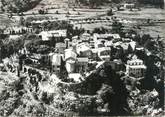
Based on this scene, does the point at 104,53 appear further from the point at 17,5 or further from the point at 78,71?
the point at 17,5

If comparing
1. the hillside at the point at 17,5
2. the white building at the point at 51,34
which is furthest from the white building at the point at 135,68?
the hillside at the point at 17,5

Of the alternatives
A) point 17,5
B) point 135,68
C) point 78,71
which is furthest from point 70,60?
point 17,5

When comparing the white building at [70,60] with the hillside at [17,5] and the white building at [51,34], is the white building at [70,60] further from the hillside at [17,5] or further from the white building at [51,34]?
the hillside at [17,5]

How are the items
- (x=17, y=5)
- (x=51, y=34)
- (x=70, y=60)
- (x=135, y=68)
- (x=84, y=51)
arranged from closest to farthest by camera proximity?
(x=70, y=60), (x=135, y=68), (x=84, y=51), (x=51, y=34), (x=17, y=5)

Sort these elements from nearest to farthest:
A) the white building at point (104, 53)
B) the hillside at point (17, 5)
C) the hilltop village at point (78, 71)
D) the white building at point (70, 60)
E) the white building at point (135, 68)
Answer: the hilltop village at point (78, 71), the white building at point (70, 60), the white building at point (135, 68), the white building at point (104, 53), the hillside at point (17, 5)

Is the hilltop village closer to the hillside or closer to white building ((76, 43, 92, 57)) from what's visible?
white building ((76, 43, 92, 57))

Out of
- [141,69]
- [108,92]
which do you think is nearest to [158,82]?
[141,69]

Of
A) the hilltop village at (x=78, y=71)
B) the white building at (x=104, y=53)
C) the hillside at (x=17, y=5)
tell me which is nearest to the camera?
the hilltop village at (x=78, y=71)
